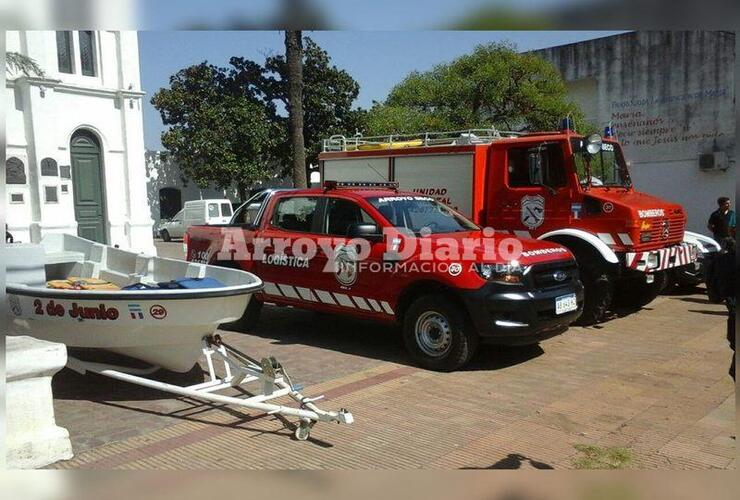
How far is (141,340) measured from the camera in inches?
199

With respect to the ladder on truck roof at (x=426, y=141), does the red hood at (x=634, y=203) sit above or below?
below

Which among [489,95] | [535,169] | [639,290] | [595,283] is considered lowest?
[639,290]

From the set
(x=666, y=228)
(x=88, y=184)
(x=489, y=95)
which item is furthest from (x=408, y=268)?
(x=88, y=184)

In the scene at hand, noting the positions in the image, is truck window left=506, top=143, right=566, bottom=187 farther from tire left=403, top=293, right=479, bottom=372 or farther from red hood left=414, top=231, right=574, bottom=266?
tire left=403, top=293, right=479, bottom=372

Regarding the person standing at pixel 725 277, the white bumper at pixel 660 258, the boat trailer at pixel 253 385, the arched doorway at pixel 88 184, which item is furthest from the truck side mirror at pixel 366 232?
the arched doorway at pixel 88 184

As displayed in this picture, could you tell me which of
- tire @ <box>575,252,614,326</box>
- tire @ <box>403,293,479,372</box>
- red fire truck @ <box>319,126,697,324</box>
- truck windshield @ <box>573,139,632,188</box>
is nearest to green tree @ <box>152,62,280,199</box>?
red fire truck @ <box>319,126,697,324</box>

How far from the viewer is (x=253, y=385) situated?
5613 mm

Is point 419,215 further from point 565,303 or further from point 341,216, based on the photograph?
point 565,303

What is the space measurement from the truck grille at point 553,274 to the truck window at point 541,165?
2.00 m

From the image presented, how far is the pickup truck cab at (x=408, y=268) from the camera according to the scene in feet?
18.9

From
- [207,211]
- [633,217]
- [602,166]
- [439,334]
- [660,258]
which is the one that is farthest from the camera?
[207,211]

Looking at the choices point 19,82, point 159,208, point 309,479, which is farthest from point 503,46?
point 159,208

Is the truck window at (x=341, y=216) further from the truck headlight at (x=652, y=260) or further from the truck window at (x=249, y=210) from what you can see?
the truck headlight at (x=652, y=260)

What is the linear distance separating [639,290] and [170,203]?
1972cm
